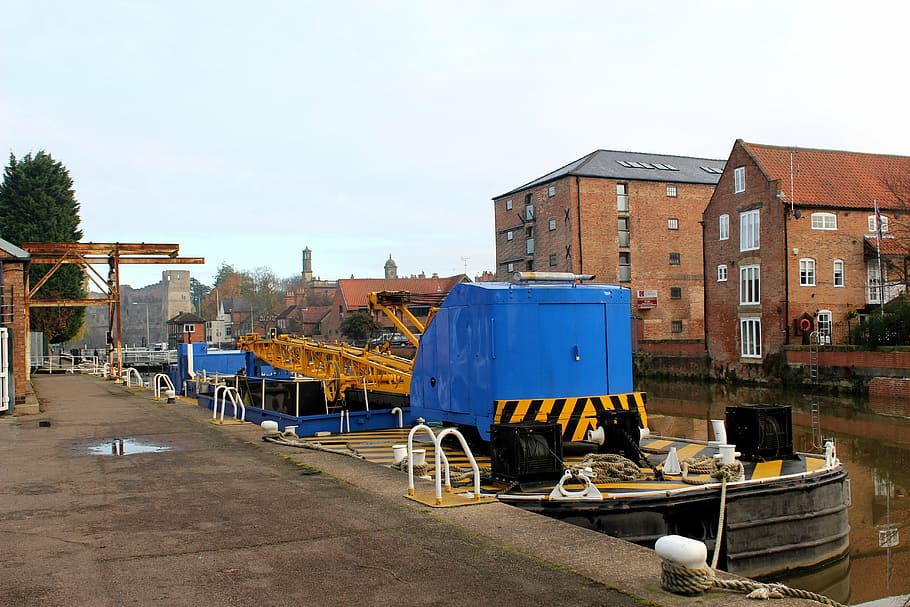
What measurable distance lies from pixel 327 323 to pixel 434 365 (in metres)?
82.9

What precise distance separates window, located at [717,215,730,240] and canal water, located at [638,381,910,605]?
8.08 meters

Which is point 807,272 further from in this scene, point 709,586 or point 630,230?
point 709,586

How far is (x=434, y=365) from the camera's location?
12164 millimetres

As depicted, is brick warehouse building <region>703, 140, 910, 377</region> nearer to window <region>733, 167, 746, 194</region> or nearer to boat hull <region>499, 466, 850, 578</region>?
window <region>733, 167, 746, 194</region>

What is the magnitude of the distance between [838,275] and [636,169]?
22.0m

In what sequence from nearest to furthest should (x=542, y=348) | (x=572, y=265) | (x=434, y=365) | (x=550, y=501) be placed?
(x=550, y=501)
(x=542, y=348)
(x=434, y=365)
(x=572, y=265)

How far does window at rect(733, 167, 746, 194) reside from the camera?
130 feet

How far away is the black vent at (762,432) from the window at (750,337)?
97.4ft

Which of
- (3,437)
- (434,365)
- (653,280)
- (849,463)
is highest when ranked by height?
(653,280)

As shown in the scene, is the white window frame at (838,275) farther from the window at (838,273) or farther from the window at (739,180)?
the window at (739,180)

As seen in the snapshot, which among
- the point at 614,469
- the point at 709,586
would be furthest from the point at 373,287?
the point at 709,586

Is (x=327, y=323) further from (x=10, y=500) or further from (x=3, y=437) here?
(x=10, y=500)

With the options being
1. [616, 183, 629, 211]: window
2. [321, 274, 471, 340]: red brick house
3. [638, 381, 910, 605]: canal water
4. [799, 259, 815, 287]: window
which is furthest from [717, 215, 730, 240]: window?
[321, 274, 471, 340]: red brick house

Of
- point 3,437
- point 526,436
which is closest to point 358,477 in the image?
point 526,436
